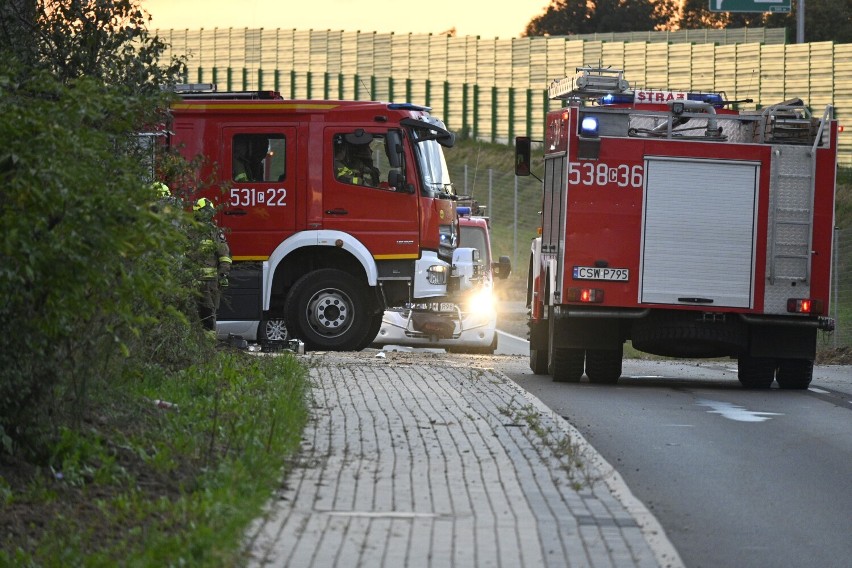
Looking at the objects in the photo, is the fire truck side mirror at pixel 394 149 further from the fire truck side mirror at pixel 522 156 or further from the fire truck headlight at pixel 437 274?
the fire truck side mirror at pixel 522 156

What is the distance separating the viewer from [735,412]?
1480cm

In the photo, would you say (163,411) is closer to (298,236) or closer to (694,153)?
(694,153)

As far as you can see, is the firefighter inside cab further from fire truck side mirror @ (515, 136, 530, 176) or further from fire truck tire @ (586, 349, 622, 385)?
fire truck tire @ (586, 349, 622, 385)

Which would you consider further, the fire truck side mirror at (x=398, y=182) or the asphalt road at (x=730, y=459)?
the fire truck side mirror at (x=398, y=182)

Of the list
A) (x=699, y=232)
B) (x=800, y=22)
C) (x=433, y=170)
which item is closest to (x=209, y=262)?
(x=433, y=170)

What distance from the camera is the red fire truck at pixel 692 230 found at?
662 inches

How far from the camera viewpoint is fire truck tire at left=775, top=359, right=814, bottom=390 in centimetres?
1753

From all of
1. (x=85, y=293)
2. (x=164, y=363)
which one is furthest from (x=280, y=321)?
(x=85, y=293)

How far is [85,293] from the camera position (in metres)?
8.59

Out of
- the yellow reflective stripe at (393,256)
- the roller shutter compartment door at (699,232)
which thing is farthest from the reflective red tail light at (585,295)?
the yellow reflective stripe at (393,256)

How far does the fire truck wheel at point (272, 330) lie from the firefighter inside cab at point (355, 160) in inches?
79.8

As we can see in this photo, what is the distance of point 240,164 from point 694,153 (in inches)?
241

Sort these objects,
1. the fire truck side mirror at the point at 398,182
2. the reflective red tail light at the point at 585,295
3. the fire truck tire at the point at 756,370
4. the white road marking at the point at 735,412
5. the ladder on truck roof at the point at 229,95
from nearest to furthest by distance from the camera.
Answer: the white road marking at the point at 735,412 → the reflective red tail light at the point at 585,295 → the fire truck tire at the point at 756,370 → the fire truck side mirror at the point at 398,182 → the ladder on truck roof at the point at 229,95

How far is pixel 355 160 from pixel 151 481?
1168 centimetres
